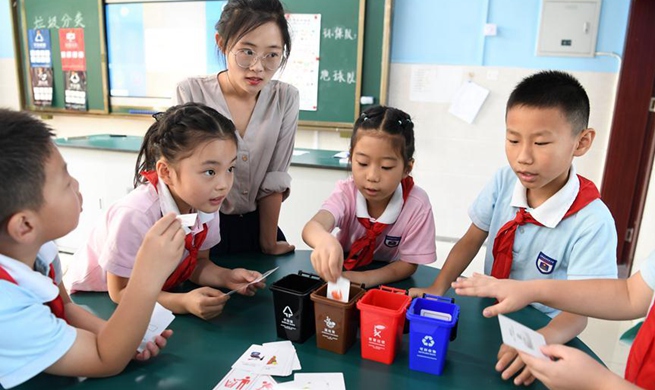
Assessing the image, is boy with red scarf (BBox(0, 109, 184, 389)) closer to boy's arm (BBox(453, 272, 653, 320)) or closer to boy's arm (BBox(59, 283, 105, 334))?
boy's arm (BBox(59, 283, 105, 334))

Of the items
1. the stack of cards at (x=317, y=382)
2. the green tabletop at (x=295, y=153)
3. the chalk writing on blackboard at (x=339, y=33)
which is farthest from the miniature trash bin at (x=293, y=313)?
the chalk writing on blackboard at (x=339, y=33)

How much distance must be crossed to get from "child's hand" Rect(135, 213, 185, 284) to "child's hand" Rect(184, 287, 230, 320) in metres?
0.19

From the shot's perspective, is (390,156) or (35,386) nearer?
(35,386)

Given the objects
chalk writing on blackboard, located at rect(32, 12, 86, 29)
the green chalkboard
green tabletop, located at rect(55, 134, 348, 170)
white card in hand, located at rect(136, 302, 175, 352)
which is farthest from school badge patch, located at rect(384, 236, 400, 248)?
chalk writing on blackboard, located at rect(32, 12, 86, 29)

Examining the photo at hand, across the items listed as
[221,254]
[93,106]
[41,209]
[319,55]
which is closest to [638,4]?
[319,55]

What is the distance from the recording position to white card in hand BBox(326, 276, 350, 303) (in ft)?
3.19

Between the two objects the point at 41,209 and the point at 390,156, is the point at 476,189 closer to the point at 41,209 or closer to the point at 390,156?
the point at 390,156

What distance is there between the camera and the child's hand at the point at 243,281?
1.24 metres

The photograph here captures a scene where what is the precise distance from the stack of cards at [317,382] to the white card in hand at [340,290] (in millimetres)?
155

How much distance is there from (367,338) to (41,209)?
0.66 metres

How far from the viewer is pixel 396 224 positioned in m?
1.51

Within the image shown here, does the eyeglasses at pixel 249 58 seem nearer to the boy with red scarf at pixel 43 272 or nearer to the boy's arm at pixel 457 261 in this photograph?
the boy with red scarf at pixel 43 272

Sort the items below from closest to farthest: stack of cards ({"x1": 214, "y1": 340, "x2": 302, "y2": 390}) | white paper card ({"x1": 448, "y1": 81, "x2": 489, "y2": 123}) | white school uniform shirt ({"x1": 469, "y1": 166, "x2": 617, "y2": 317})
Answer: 1. stack of cards ({"x1": 214, "y1": 340, "x2": 302, "y2": 390})
2. white school uniform shirt ({"x1": 469, "y1": 166, "x2": 617, "y2": 317})
3. white paper card ({"x1": 448, "y1": 81, "x2": 489, "y2": 123})

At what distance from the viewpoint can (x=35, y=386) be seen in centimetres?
82
